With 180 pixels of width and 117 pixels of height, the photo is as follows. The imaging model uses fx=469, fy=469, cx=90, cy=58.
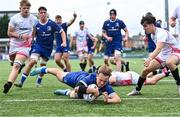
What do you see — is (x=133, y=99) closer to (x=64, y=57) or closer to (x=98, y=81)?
(x=98, y=81)

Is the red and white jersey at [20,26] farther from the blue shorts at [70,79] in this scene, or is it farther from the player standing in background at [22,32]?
the blue shorts at [70,79]

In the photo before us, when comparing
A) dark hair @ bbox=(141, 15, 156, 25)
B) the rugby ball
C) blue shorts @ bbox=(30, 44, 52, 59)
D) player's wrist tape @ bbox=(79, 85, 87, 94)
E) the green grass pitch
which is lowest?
the green grass pitch

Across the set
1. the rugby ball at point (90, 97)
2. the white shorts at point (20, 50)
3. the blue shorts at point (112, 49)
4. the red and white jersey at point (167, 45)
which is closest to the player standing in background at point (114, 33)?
the blue shorts at point (112, 49)

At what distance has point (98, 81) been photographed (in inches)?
325

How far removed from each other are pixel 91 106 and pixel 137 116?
138 cm

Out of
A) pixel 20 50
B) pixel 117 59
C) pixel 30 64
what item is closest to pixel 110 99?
pixel 20 50

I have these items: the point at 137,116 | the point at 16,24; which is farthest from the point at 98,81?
the point at 16,24

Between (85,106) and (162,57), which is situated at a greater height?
(162,57)

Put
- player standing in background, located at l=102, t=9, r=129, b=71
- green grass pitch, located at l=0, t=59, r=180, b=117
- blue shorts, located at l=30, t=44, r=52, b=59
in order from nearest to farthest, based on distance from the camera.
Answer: green grass pitch, located at l=0, t=59, r=180, b=117, blue shorts, located at l=30, t=44, r=52, b=59, player standing in background, located at l=102, t=9, r=129, b=71

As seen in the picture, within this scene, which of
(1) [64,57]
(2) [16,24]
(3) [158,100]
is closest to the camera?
(3) [158,100]

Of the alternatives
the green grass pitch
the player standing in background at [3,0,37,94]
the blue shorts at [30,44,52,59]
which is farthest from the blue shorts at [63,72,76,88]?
the blue shorts at [30,44,52,59]

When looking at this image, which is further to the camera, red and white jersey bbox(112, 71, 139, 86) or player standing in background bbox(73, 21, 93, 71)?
player standing in background bbox(73, 21, 93, 71)

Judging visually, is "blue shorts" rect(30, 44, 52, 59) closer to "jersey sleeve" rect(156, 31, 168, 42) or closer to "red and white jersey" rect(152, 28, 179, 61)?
"red and white jersey" rect(152, 28, 179, 61)

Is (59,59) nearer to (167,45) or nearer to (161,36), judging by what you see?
(167,45)
